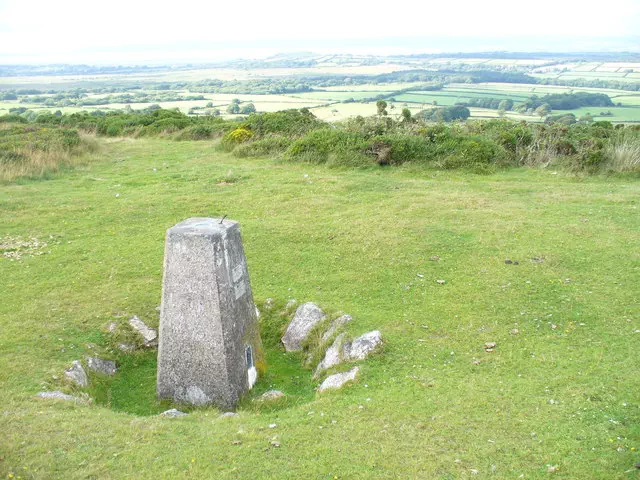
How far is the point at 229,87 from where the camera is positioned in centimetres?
5878

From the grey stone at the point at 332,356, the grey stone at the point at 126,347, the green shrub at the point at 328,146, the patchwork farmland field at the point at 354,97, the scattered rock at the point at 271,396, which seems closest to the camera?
the scattered rock at the point at 271,396

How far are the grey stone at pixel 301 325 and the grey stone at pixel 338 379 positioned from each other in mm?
1469

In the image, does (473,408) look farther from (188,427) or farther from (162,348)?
(162,348)

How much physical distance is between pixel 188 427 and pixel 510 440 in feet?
12.2

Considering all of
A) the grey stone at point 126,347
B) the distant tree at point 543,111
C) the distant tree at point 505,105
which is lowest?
the grey stone at point 126,347

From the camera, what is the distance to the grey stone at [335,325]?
8805 millimetres

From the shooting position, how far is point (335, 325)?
29.3ft

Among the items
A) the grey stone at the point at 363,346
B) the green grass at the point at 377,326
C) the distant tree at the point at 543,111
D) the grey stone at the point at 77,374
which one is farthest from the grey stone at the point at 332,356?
the distant tree at the point at 543,111

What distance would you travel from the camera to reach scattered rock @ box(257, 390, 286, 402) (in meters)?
7.76

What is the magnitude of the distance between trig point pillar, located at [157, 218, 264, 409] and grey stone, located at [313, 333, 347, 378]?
1149mm

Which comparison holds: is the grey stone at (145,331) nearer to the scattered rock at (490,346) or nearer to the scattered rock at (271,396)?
the scattered rock at (271,396)

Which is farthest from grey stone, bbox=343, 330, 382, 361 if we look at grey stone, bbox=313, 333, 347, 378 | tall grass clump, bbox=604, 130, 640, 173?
tall grass clump, bbox=604, 130, 640, 173

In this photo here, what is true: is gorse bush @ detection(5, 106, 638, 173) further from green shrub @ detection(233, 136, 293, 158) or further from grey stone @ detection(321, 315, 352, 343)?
grey stone @ detection(321, 315, 352, 343)

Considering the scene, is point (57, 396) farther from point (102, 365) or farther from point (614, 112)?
point (614, 112)
